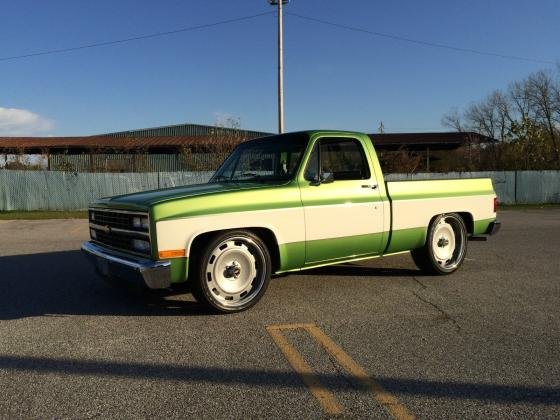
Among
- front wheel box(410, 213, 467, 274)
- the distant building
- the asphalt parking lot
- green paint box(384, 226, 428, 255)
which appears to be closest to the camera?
the asphalt parking lot

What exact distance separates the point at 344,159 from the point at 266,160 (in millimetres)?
941

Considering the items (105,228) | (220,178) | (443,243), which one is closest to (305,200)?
(220,178)

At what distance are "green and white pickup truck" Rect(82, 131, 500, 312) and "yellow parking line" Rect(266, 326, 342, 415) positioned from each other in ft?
2.98

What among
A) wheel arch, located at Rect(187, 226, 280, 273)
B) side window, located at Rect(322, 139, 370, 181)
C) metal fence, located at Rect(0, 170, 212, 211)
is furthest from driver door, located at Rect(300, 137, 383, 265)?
metal fence, located at Rect(0, 170, 212, 211)

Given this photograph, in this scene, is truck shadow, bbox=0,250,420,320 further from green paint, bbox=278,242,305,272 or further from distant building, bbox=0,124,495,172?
distant building, bbox=0,124,495,172

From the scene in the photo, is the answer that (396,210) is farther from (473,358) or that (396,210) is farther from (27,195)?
(27,195)

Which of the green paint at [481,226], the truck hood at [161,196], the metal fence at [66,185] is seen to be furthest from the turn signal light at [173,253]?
the metal fence at [66,185]

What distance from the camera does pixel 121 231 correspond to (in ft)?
17.3

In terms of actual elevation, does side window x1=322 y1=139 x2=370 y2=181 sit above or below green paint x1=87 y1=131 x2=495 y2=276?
above

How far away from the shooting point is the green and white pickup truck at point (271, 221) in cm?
492

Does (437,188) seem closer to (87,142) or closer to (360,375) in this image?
(360,375)

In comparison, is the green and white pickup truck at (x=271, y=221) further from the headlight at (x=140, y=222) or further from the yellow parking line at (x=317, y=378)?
the yellow parking line at (x=317, y=378)

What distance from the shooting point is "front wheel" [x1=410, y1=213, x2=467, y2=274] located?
22.9ft

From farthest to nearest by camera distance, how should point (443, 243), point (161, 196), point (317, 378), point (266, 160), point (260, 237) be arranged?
point (443, 243)
point (266, 160)
point (260, 237)
point (161, 196)
point (317, 378)
